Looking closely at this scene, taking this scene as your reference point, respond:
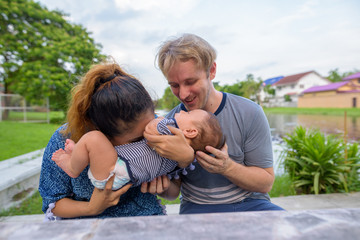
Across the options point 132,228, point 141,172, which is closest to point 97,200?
point 141,172

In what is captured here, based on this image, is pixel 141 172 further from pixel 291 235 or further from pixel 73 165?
pixel 291 235

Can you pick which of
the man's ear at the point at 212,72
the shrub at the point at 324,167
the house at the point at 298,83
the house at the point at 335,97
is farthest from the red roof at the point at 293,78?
the man's ear at the point at 212,72

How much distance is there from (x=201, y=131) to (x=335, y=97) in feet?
116

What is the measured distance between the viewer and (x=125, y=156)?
1.19m

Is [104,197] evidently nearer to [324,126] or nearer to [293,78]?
[324,126]

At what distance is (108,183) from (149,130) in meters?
0.33

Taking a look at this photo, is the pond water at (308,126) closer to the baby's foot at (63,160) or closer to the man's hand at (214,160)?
the man's hand at (214,160)

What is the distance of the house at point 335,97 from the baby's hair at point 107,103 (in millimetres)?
35080

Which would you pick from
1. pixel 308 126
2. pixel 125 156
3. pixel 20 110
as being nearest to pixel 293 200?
pixel 125 156

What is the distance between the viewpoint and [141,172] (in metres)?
1.20

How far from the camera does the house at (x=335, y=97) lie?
29672 mm

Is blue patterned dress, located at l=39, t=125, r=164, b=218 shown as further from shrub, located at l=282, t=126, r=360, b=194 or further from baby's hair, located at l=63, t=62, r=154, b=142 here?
shrub, located at l=282, t=126, r=360, b=194

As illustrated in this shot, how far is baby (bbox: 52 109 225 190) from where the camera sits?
3.69 feet

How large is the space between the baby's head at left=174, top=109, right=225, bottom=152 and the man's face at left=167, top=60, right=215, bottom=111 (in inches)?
9.3
